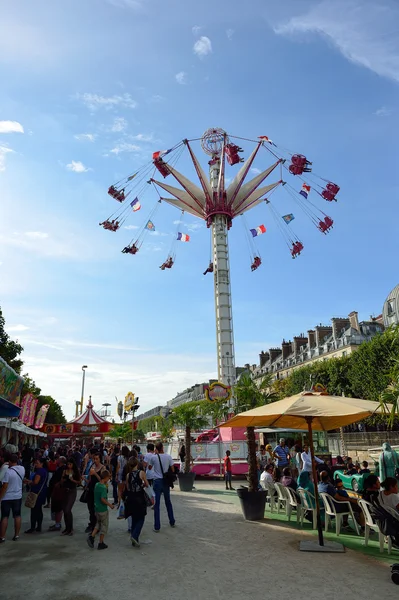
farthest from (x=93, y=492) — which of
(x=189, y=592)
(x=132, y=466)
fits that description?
(x=189, y=592)

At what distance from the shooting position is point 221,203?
44781 mm

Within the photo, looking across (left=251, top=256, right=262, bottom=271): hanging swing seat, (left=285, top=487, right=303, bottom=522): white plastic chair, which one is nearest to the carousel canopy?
(left=251, top=256, right=262, bottom=271): hanging swing seat

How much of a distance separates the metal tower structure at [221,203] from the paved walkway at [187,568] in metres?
34.0

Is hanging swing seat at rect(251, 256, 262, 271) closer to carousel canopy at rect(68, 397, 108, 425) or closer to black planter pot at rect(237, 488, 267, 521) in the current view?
carousel canopy at rect(68, 397, 108, 425)

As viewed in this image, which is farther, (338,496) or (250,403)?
(250,403)

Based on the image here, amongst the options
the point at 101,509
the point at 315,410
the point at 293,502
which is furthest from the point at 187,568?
the point at 293,502

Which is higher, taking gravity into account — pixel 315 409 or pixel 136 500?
pixel 315 409

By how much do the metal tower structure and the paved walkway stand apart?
33993 mm

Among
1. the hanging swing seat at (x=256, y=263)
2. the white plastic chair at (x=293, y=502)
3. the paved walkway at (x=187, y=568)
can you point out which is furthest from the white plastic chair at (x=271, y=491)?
the hanging swing seat at (x=256, y=263)

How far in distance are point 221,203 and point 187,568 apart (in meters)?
41.0

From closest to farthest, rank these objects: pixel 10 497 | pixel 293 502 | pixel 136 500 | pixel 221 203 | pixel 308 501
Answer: pixel 136 500 < pixel 10 497 < pixel 308 501 < pixel 293 502 < pixel 221 203

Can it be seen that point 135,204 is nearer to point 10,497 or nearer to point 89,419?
point 89,419

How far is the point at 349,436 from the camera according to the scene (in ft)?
113

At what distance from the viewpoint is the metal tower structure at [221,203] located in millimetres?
43000
